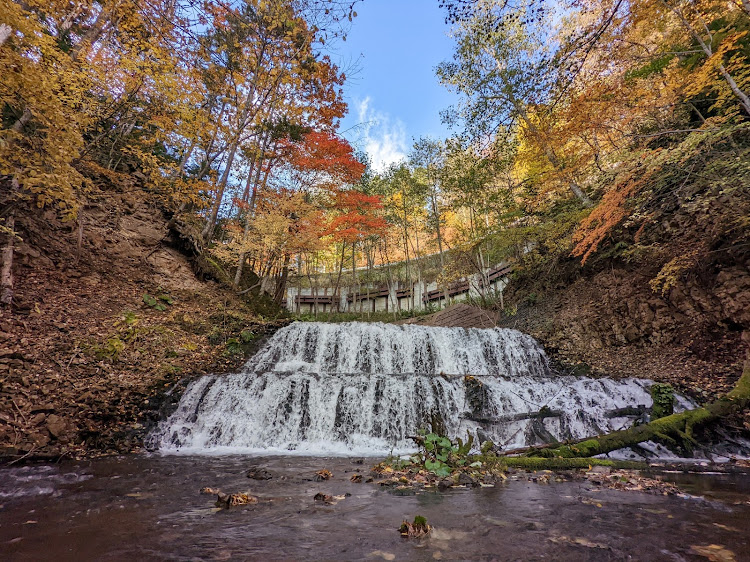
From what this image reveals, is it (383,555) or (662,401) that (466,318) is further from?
(383,555)

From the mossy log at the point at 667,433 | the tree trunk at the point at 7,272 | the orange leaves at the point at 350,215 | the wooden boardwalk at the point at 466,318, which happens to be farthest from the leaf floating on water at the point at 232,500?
the orange leaves at the point at 350,215

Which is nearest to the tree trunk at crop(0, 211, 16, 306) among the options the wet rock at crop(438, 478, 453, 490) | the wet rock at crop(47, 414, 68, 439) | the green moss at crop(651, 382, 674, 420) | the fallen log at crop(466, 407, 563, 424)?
the wet rock at crop(47, 414, 68, 439)

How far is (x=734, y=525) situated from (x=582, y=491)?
3.55ft

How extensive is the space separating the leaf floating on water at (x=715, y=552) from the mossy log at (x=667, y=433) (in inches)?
92.0

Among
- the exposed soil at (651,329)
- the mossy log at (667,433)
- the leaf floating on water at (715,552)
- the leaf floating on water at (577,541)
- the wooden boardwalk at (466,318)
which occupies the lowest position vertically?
the leaf floating on water at (577,541)

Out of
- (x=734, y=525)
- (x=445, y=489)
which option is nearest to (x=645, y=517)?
(x=734, y=525)

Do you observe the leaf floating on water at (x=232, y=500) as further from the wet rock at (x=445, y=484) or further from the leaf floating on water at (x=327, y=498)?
the wet rock at (x=445, y=484)

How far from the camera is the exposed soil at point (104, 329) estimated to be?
5512mm

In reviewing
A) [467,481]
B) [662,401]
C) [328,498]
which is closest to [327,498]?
[328,498]

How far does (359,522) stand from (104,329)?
824cm

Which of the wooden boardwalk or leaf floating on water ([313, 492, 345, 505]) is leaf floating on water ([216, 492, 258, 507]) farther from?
the wooden boardwalk

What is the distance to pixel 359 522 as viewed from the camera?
7.80 feet

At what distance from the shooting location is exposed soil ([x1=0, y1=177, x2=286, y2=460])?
551 centimetres

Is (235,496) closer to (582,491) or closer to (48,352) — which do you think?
(582,491)
